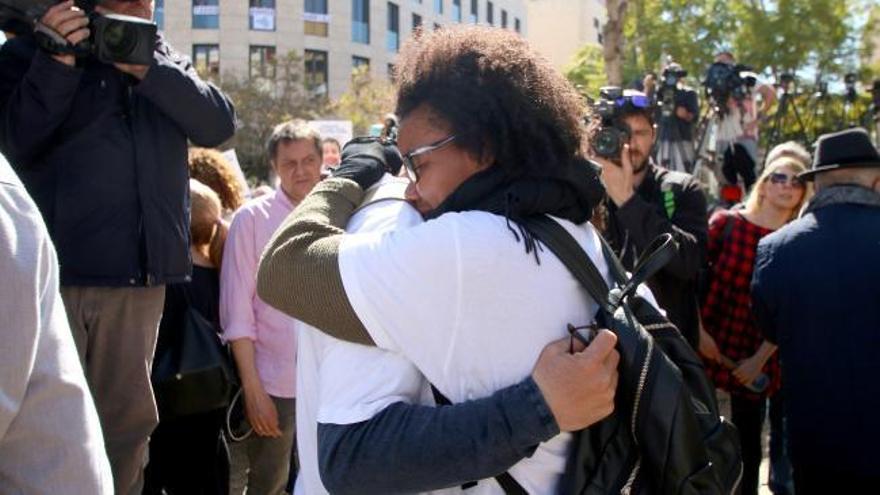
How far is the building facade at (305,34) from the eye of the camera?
32281 millimetres

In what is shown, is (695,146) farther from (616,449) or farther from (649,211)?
(616,449)

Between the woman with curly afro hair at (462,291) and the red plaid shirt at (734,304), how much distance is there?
9.44 ft

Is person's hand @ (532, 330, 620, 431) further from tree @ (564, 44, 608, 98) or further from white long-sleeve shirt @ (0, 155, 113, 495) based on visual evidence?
tree @ (564, 44, 608, 98)

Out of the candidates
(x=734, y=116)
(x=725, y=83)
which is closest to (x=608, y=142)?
(x=725, y=83)

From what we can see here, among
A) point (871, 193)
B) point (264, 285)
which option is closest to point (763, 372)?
point (871, 193)

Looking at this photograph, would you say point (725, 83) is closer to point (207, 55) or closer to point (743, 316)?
point (743, 316)

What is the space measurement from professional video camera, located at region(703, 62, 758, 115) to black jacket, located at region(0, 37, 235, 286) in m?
5.80

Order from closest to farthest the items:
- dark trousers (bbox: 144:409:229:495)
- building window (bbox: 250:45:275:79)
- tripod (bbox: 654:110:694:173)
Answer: dark trousers (bbox: 144:409:229:495), tripod (bbox: 654:110:694:173), building window (bbox: 250:45:275:79)

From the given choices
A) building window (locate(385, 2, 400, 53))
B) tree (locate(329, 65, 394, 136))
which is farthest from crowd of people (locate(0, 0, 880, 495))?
building window (locate(385, 2, 400, 53))

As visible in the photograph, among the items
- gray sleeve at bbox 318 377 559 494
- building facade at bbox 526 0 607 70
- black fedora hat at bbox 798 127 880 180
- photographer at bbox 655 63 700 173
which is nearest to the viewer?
gray sleeve at bbox 318 377 559 494

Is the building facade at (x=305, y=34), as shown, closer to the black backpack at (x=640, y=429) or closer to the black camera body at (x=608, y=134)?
the black camera body at (x=608, y=134)

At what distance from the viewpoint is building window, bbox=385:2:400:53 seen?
132 ft

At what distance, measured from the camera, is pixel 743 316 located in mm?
4367

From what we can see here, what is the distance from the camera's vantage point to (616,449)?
62.2 inches
